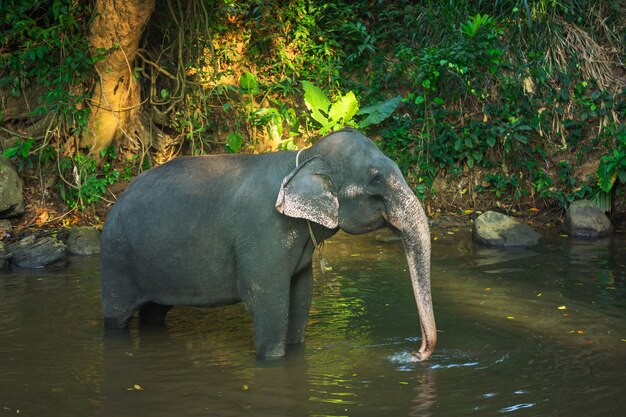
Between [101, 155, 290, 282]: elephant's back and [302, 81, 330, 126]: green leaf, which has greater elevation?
[302, 81, 330, 126]: green leaf

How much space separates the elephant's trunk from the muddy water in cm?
52

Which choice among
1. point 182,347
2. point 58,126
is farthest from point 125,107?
point 182,347

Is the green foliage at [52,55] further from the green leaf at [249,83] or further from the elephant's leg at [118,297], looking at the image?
the elephant's leg at [118,297]

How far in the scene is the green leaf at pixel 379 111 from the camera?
12422 mm

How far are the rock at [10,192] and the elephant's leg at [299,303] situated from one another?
5631 millimetres

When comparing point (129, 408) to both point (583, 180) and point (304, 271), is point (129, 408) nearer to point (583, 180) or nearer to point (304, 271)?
point (304, 271)

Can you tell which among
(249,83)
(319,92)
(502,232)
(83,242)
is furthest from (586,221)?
(83,242)

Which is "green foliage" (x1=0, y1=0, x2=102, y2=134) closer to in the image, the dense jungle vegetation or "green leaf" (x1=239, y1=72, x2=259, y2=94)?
the dense jungle vegetation

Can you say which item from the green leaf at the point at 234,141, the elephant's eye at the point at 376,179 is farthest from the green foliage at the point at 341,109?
the elephant's eye at the point at 376,179

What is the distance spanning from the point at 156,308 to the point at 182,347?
82 cm

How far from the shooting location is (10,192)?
11.7 metres

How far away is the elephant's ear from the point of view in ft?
21.4

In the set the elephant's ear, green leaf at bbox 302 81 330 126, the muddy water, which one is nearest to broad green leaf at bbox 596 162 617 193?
the muddy water

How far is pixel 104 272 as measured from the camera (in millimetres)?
7492
